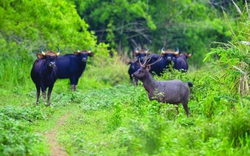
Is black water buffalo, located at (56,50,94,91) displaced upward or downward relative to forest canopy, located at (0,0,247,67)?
downward

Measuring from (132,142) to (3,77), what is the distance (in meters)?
13.4

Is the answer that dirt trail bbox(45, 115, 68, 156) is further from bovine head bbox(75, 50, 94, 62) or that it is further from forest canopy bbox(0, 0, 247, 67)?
forest canopy bbox(0, 0, 247, 67)

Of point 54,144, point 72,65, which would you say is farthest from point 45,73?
point 54,144

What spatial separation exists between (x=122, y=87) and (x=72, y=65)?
7.33 feet

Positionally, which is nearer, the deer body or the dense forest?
the dense forest

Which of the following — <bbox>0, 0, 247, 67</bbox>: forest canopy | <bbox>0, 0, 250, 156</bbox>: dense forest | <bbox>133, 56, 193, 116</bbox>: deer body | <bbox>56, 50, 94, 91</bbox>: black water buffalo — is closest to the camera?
<bbox>0, 0, 250, 156</bbox>: dense forest

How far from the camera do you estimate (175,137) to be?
34.4ft

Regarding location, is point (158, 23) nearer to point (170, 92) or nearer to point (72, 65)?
point (72, 65)

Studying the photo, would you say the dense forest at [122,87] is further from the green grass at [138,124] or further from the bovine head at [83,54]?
the bovine head at [83,54]

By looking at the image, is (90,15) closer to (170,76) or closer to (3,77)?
(3,77)

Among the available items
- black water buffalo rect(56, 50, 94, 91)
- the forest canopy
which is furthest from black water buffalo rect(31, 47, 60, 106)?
the forest canopy

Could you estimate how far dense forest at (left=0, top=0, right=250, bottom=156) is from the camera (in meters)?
10.6

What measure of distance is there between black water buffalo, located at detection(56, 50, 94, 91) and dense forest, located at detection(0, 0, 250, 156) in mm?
492

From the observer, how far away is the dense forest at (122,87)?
1056 centimetres
